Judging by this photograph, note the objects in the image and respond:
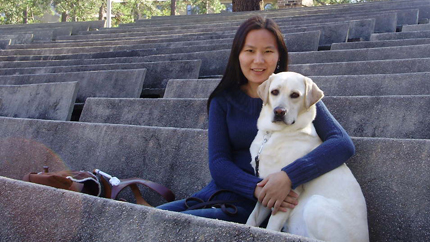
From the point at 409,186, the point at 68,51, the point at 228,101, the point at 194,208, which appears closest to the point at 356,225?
the point at 409,186

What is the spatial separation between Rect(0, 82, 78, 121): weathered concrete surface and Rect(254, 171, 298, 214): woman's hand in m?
3.38

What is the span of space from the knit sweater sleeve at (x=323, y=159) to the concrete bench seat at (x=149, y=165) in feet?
0.96

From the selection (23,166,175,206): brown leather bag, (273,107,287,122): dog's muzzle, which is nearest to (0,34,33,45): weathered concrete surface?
(23,166,175,206): brown leather bag

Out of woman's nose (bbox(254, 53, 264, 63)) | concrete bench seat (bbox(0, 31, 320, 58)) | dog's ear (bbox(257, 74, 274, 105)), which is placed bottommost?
concrete bench seat (bbox(0, 31, 320, 58))

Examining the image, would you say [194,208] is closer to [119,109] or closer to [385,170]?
[385,170]

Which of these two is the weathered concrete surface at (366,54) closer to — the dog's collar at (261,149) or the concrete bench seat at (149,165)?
the concrete bench seat at (149,165)

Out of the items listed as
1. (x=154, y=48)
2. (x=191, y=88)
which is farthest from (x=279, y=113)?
(x=154, y=48)

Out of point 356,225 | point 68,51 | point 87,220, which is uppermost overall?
point 87,220

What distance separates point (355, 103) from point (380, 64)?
139 centimetres

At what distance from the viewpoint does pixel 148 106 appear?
4.69 meters

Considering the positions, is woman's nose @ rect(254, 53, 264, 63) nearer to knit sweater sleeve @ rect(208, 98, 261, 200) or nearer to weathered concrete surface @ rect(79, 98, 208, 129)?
knit sweater sleeve @ rect(208, 98, 261, 200)

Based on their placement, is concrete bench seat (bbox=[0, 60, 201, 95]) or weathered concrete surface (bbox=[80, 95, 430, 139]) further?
concrete bench seat (bbox=[0, 60, 201, 95])

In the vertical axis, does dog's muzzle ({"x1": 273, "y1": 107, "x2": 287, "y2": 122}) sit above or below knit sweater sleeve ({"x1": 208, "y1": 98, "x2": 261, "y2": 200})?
above

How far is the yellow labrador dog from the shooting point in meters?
2.31
